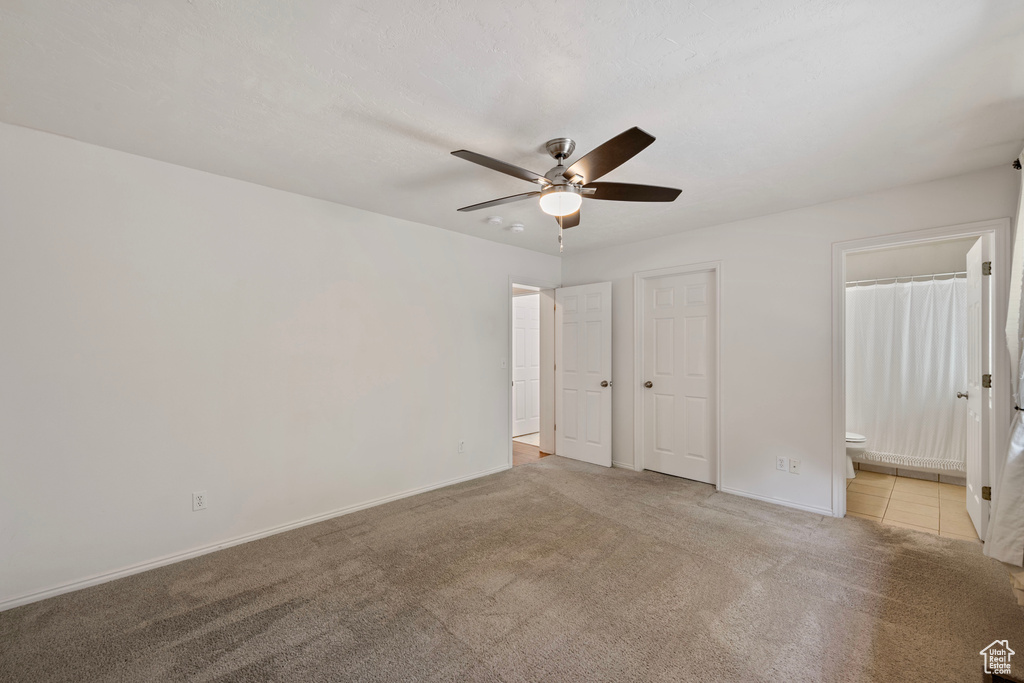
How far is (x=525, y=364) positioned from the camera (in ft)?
21.7

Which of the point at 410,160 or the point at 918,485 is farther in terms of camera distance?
the point at 918,485

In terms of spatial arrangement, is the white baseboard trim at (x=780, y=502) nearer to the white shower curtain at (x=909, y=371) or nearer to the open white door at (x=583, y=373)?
the open white door at (x=583, y=373)

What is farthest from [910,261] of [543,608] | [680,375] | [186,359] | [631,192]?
[186,359]

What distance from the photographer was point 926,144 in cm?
241

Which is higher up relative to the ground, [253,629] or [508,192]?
[508,192]

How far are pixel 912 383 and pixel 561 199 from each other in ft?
14.2

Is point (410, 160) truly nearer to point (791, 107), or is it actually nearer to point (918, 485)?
point (791, 107)

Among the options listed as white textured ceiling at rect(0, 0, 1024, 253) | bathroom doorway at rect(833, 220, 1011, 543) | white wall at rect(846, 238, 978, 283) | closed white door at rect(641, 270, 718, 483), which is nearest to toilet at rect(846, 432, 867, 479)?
bathroom doorway at rect(833, 220, 1011, 543)

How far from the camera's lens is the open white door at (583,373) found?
4.77m

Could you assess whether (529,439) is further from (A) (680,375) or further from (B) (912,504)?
(B) (912,504)

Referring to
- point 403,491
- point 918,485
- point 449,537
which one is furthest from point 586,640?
point 918,485

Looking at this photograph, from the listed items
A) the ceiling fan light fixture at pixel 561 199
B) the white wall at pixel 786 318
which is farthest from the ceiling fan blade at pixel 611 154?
the white wall at pixel 786 318

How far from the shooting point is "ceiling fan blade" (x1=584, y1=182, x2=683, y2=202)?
2293mm

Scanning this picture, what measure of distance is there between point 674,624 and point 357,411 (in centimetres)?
260
